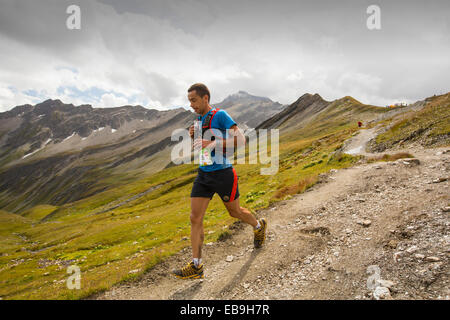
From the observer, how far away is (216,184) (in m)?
6.10

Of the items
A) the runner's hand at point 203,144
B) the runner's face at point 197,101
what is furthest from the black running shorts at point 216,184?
the runner's face at point 197,101

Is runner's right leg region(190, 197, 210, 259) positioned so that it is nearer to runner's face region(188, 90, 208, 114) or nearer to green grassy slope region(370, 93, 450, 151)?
runner's face region(188, 90, 208, 114)

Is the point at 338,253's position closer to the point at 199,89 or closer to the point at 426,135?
the point at 199,89

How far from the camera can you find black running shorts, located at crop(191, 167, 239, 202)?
611 cm

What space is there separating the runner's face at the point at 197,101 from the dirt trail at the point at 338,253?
479cm

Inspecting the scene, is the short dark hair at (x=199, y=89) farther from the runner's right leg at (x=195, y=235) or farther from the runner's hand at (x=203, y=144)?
the runner's right leg at (x=195, y=235)

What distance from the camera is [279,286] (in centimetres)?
547

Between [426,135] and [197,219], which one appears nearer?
[197,219]

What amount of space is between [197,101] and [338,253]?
18.6ft

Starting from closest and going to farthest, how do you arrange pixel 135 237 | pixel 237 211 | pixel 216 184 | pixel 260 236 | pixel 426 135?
pixel 216 184 < pixel 237 211 < pixel 260 236 < pixel 426 135 < pixel 135 237

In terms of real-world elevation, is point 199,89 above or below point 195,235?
above

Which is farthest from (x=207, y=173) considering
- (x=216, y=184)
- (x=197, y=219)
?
(x=197, y=219)

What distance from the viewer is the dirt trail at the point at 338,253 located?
465cm
